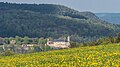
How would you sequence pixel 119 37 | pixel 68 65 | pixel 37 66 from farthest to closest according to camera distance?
1. pixel 119 37
2. pixel 37 66
3. pixel 68 65

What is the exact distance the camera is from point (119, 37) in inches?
2125

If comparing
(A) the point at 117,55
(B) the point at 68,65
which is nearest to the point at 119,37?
(A) the point at 117,55

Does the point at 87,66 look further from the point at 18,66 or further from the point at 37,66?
the point at 18,66

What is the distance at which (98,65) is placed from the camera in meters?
17.2

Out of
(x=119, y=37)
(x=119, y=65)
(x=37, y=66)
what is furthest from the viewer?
(x=119, y=37)

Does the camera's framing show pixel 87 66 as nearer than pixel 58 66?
Yes

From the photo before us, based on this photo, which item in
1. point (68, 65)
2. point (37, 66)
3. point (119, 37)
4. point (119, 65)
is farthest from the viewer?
point (119, 37)

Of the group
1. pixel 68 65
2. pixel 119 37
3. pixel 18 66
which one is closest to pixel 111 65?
pixel 68 65

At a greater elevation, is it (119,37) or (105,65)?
(105,65)

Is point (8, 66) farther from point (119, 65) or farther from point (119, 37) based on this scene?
point (119, 37)

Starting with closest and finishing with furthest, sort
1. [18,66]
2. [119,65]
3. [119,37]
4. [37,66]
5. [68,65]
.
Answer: [119,65] < [68,65] < [37,66] < [18,66] < [119,37]

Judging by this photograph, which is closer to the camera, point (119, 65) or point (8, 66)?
point (119, 65)

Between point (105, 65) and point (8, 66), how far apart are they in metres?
6.32

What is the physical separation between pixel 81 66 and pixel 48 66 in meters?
2.07
